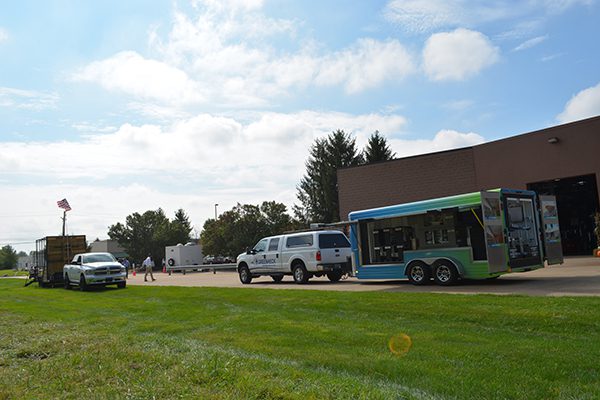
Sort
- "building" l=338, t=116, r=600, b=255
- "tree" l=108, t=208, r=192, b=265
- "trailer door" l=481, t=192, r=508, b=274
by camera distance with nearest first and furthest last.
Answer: "trailer door" l=481, t=192, r=508, b=274, "building" l=338, t=116, r=600, b=255, "tree" l=108, t=208, r=192, b=265

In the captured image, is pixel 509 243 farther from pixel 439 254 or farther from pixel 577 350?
pixel 577 350

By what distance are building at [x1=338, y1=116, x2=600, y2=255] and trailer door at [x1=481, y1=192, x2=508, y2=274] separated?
46.5ft

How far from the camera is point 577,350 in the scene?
708 centimetres

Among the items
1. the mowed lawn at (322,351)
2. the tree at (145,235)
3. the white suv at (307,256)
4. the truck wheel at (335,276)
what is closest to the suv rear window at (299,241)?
the white suv at (307,256)

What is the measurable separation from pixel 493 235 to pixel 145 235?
71407 mm

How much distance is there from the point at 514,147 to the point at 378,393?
27198 mm

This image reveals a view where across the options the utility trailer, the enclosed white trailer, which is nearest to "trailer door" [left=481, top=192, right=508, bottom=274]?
the utility trailer

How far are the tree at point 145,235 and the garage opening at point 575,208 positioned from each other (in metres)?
59.2

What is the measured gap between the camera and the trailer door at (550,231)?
1716 cm

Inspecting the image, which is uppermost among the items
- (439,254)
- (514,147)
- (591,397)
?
(514,147)

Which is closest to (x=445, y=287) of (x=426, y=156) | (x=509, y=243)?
(x=509, y=243)

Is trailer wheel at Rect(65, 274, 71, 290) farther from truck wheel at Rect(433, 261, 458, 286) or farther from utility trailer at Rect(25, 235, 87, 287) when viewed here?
truck wheel at Rect(433, 261, 458, 286)

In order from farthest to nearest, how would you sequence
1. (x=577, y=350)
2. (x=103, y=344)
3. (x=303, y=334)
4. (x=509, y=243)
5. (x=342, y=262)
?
(x=342, y=262) → (x=509, y=243) → (x=303, y=334) → (x=103, y=344) → (x=577, y=350)

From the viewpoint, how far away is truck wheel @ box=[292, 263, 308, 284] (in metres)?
21.7
